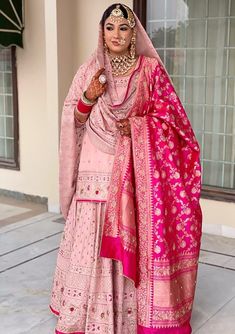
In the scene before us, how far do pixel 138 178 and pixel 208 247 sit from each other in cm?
212

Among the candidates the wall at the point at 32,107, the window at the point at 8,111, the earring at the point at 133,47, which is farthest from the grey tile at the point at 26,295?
the window at the point at 8,111

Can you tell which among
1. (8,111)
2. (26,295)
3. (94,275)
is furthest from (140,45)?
(8,111)

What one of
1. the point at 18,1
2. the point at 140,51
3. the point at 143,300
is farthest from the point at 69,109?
the point at 18,1

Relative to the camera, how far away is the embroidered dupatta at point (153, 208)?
2.74 metres

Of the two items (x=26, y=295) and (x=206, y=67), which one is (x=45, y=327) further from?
(x=206, y=67)

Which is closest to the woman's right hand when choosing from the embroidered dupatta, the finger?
the finger

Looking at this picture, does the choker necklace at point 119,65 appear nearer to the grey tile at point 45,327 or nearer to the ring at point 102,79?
the ring at point 102,79

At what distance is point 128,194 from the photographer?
8.98ft

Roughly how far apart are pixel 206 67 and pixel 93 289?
111 inches

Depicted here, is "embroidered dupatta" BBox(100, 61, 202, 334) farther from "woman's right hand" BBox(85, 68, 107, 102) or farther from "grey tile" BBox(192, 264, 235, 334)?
"grey tile" BBox(192, 264, 235, 334)

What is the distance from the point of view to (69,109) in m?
2.89

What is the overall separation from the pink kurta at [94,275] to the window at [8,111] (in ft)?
11.5

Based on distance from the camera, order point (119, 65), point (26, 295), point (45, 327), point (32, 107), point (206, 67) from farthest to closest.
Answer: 1. point (32, 107)
2. point (206, 67)
3. point (26, 295)
4. point (45, 327)
5. point (119, 65)

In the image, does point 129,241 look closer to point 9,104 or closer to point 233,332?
point 233,332
